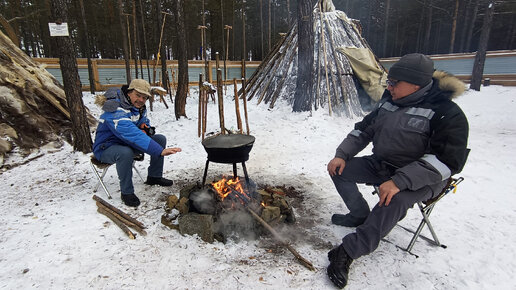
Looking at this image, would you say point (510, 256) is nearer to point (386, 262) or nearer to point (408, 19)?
point (386, 262)

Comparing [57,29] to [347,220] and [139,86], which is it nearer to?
[139,86]

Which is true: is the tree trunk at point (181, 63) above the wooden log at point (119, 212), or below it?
above

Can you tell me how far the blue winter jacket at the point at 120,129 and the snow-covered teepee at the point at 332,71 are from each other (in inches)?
234

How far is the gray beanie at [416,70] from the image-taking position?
93.0 inches

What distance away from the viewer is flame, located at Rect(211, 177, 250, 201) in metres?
3.03

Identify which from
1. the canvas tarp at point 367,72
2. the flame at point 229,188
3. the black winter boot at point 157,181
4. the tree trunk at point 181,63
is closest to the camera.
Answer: the flame at point 229,188

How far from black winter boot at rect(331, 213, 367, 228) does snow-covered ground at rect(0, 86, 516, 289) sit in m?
0.13

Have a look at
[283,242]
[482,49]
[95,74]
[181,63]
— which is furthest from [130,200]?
[482,49]

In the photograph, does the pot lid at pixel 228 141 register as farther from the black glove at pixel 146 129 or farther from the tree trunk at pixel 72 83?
the tree trunk at pixel 72 83

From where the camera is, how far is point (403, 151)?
249 cm

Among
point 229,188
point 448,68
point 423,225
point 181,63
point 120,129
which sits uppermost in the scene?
point 181,63

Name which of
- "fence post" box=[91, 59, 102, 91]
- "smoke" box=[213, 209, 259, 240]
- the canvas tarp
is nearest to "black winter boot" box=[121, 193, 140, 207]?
"smoke" box=[213, 209, 259, 240]

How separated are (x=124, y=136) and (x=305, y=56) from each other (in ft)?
19.7

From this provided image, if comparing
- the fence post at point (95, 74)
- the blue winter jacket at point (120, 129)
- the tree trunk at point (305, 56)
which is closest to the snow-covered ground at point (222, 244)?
the blue winter jacket at point (120, 129)
